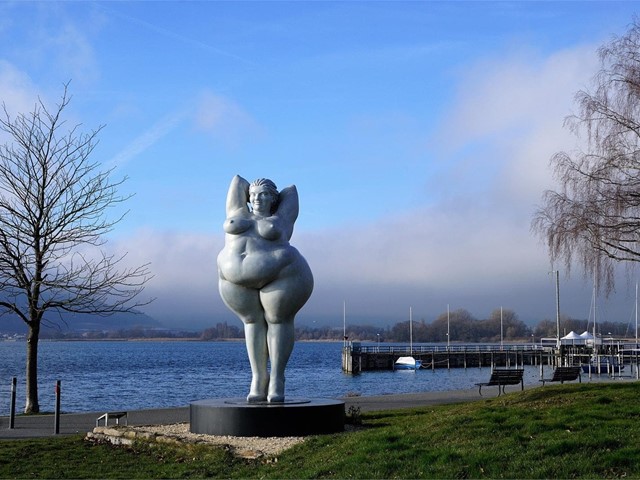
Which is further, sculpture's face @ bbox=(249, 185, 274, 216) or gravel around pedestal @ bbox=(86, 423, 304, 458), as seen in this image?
sculpture's face @ bbox=(249, 185, 274, 216)

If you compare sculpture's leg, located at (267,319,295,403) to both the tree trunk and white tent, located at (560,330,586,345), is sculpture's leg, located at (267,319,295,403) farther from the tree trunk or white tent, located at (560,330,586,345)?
white tent, located at (560,330,586,345)

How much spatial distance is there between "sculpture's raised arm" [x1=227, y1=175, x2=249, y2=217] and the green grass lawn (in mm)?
4102

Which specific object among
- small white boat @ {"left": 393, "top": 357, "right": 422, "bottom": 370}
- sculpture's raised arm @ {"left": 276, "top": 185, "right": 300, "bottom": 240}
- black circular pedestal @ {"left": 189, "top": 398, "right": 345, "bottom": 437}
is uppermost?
sculpture's raised arm @ {"left": 276, "top": 185, "right": 300, "bottom": 240}

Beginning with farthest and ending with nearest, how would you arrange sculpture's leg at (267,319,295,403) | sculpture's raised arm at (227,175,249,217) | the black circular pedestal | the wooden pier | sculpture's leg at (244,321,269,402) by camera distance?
the wooden pier → sculpture's raised arm at (227,175,249,217) → sculpture's leg at (244,321,269,402) → sculpture's leg at (267,319,295,403) → the black circular pedestal

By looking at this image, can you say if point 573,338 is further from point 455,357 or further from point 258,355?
point 258,355

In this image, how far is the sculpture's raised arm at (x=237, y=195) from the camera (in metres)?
13.8

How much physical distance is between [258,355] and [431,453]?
4670 millimetres

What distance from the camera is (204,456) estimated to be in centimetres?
1130

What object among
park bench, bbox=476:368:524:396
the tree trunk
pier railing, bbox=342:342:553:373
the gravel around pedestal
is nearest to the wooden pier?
pier railing, bbox=342:342:553:373

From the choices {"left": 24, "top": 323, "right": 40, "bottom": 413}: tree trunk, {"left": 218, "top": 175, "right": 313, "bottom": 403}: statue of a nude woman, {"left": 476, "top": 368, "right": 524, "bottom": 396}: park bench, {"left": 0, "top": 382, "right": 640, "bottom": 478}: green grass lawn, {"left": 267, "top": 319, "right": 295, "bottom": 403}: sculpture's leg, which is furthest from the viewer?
{"left": 476, "top": 368, "right": 524, "bottom": 396}: park bench

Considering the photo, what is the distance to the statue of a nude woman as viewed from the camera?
43.1 ft

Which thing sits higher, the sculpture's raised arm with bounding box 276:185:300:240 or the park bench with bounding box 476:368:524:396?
the sculpture's raised arm with bounding box 276:185:300:240

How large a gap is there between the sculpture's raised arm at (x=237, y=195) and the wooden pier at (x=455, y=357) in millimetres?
55960

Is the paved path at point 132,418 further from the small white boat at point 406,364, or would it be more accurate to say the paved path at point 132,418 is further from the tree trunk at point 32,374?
the small white boat at point 406,364
